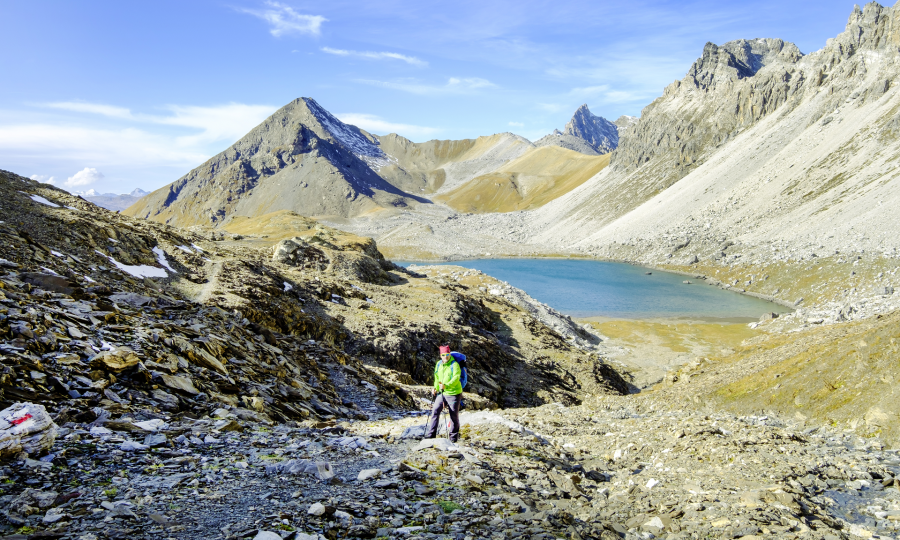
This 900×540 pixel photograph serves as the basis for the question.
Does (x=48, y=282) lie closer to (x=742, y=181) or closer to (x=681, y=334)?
(x=681, y=334)

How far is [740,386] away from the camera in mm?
17078

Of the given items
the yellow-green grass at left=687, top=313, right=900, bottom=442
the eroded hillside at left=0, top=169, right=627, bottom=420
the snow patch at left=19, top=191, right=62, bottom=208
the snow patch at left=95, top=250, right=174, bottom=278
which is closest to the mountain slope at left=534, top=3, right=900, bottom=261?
the eroded hillside at left=0, top=169, right=627, bottom=420

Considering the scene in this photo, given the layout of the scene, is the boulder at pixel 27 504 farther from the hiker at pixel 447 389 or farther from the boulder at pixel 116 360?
the hiker at pixel 447 389

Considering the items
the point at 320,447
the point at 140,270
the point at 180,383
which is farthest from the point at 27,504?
the point at 140,270

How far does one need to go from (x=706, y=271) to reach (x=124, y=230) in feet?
270

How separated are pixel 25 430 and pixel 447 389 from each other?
7456mm

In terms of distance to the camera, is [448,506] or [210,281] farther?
[210,281]

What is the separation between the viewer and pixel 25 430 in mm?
6793

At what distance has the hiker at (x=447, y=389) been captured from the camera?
1098 centimetres

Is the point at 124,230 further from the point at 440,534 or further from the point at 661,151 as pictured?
the point at 661,151

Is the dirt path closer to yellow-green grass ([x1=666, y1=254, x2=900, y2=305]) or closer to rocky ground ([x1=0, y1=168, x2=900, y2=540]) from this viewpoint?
rocky ground ([x1=0, y1=168, x2=900, y2=540])

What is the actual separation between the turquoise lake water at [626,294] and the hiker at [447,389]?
160 feet

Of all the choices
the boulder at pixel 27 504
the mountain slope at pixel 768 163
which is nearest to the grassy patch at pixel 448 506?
the boulder at pixel 27 504

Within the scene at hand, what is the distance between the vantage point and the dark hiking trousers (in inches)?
427
